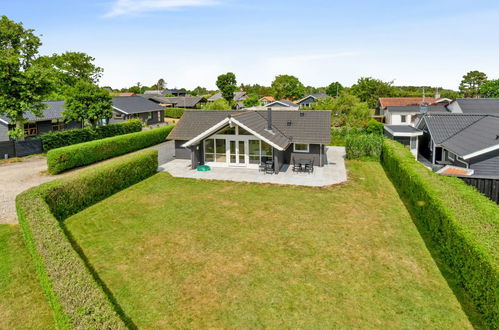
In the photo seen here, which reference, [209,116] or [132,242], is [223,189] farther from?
[209,116]

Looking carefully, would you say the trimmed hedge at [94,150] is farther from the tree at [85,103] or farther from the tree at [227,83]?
the tree at [227,83]

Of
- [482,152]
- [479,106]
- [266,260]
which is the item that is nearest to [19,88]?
[266,260]

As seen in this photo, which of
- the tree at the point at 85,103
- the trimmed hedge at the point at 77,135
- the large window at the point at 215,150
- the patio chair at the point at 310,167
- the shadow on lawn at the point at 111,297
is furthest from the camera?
the tree at the point at 85,103

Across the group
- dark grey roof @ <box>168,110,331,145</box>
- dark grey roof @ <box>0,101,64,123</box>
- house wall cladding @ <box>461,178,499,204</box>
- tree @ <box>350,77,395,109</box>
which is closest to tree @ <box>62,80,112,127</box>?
dark grey roof @ <box>0,101,64,123</box>

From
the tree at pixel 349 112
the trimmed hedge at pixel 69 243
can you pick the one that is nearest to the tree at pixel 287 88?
the tree at pixel 349 112

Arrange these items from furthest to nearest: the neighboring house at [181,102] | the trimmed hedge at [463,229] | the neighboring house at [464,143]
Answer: the neighboring house at [181,102] → the neighboring house at [464,143] → the trimmed hedge at [463,229]

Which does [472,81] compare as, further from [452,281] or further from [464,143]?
[452,281]

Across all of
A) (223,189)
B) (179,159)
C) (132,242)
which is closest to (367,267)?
(132,242)
